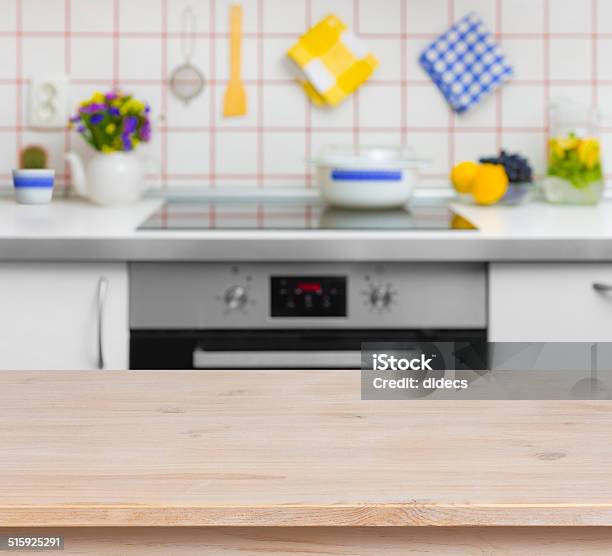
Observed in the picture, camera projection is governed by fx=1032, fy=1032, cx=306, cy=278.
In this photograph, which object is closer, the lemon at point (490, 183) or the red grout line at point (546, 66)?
the lemon at point (490, 183)

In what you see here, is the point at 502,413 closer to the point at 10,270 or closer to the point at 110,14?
the point at 10,270

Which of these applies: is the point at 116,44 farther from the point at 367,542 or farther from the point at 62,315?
the point at 367,542

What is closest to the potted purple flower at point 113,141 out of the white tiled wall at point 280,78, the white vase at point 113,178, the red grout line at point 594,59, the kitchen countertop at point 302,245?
the white vase at point 113,178

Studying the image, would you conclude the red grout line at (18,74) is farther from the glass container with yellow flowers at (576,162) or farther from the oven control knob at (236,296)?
the glass container with yellow flowers at (576,162)

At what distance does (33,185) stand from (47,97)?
316 mm

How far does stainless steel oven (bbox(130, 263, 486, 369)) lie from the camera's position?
1870mm

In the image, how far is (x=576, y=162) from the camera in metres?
2.37

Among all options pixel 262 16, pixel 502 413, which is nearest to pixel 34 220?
pixel 262 16

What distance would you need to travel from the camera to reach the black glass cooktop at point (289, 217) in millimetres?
1950

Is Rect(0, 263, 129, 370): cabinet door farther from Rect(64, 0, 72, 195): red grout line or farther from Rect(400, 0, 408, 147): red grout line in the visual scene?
Rect(400, 0, 408, 147): red grout line

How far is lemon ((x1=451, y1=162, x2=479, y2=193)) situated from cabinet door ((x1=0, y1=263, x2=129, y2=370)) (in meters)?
0.89

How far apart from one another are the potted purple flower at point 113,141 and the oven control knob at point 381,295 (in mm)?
712

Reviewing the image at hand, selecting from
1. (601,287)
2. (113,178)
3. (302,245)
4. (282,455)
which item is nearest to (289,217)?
(302,245)

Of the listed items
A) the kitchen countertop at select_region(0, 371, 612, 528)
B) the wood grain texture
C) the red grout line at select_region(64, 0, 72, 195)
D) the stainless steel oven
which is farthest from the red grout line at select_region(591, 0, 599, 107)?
the wood grain texture
